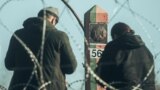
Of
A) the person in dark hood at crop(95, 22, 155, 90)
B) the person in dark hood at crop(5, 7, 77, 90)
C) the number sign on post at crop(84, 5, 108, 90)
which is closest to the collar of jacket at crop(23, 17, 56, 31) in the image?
the person in dark hood at crop(5, 7, 77, 90)

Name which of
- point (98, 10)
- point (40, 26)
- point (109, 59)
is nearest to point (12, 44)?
point (40, 26)

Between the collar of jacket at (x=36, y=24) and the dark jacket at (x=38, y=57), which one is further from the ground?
the collar of jacket at (x=36, y=24)

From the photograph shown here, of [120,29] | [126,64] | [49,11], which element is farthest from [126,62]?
[49,11]

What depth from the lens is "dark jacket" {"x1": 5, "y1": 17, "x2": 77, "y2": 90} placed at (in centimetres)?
633

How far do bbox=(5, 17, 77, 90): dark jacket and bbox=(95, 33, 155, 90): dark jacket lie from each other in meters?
0.57

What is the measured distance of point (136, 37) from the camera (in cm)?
696

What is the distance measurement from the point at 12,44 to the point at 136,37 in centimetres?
129

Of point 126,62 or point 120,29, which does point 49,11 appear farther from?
point 126,62

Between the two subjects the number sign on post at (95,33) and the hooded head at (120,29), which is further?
the number sign on post at (95,33)

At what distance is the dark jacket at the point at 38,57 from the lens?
6332 millimetres

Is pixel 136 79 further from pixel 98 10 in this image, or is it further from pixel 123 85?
pixel 98 10

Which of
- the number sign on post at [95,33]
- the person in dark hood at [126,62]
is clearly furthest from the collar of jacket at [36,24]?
the number sign on post at [95,33]

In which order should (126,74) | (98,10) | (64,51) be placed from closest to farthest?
(64,51) < (126,74) < (98,10)

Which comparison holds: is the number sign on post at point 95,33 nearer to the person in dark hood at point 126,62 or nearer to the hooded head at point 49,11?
the person in dark hood at point 126,62
